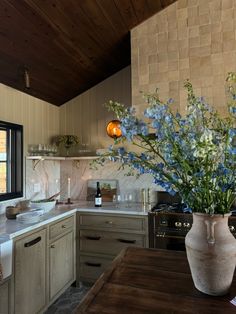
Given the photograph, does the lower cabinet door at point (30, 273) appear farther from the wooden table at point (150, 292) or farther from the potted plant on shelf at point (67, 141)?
the potted plant on shelf at point (67, 141)

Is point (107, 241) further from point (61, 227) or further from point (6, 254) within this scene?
point (6, 254)

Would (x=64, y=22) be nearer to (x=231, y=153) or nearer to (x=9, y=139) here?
(x=9, y=139)

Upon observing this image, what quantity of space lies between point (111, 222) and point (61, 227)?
0.54 m

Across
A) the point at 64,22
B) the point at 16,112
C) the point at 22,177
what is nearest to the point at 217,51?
the point at 64,22

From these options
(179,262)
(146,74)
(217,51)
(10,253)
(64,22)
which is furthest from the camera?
(146,74)

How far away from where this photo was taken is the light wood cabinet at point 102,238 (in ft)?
8.73

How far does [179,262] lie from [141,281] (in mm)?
290

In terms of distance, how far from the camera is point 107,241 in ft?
9.12

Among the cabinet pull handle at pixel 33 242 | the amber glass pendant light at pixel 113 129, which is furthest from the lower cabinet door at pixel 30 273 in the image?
the amber glass pendant light at pixel 113 129

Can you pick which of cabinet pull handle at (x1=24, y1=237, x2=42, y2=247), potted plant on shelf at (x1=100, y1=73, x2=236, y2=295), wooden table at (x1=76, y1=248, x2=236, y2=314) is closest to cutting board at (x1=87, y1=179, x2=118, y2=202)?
cabinet pull handle at (x1=24, y1=237, x2=42, y2=247)

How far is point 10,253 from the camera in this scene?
1868mm

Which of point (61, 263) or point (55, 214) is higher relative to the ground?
point (55, 214)

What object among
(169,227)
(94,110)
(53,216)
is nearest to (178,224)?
(169,227)

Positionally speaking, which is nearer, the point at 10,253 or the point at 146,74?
the point at 10,253
